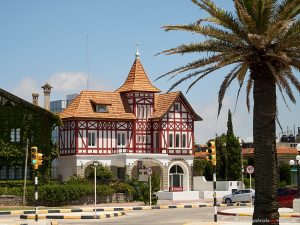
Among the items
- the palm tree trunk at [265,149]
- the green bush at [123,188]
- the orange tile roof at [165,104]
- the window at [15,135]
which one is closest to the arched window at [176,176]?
the orange tile roof at [165,104]

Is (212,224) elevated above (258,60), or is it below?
below

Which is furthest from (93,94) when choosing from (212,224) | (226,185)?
(212,224)

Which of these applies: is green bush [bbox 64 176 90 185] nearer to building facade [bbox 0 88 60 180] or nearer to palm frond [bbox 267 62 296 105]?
building facade [bbox 0 88 60 180]

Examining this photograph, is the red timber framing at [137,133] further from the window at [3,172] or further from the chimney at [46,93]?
the window at [3,172]

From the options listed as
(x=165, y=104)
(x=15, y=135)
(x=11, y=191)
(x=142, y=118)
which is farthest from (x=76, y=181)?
(x=165, y=104)

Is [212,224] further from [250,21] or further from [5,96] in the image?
[5,96]

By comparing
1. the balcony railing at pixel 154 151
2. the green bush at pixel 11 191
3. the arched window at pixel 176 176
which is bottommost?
the green bush at pixel 11 191

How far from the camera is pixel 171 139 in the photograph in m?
71.6

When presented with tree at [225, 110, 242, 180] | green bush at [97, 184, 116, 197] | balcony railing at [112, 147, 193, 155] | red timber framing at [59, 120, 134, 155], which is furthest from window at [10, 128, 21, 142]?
tree at [225, 110, 242, 180]

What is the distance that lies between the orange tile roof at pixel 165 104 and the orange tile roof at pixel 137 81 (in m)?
1.78

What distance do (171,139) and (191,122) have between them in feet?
10.5

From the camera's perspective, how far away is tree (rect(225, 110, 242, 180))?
74938 mm

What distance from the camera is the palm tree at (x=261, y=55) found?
2053 centimetres

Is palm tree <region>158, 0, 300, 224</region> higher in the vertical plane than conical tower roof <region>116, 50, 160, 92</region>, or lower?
lower
